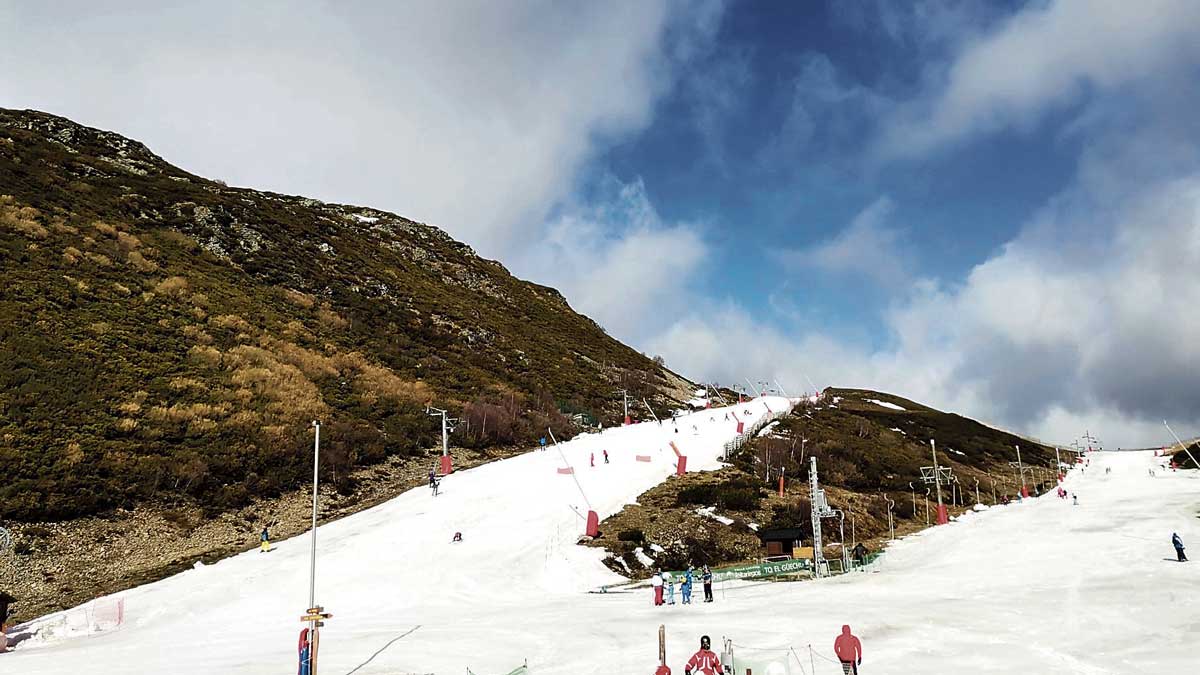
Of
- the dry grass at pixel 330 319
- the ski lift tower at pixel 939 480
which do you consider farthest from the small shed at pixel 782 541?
the dry grass at pixel 330 319

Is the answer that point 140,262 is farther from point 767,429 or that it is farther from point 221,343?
point 767,429

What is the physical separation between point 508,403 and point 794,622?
42781 mm

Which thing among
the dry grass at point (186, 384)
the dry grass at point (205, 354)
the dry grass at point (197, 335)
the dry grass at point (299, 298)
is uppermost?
the dry grass at point (299, 298)

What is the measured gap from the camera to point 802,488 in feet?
155

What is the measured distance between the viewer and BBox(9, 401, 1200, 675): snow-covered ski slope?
1722 centimetres

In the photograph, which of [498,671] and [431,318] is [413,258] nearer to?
[431,318]

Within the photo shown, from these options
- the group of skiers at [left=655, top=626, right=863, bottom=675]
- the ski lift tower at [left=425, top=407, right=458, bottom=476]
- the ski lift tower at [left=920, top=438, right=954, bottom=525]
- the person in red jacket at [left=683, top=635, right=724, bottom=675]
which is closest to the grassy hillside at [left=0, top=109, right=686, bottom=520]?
the ski lift tower at [left=425, top=407, right=458, bottom=476]

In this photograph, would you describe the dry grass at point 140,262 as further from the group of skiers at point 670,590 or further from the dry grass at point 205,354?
the group of skiers at point 670,590

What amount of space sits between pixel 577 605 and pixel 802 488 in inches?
1051

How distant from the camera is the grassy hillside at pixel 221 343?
36.7 m

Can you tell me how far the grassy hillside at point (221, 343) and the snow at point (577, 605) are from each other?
9704 mm

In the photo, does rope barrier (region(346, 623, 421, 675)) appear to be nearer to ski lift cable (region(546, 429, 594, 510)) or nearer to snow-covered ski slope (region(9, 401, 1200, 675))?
snow-covered ski slope (region(9, 401, 1200, 675))

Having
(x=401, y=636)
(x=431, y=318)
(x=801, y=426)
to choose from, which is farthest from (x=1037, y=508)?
(x=431, y=318)

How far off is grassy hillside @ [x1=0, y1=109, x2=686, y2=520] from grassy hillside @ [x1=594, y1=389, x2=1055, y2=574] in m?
18.0
